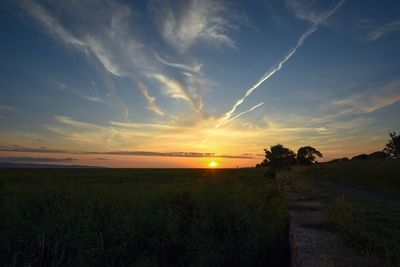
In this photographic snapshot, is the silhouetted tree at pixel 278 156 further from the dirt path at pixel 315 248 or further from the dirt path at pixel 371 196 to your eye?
the dirt path at pixel 315 248

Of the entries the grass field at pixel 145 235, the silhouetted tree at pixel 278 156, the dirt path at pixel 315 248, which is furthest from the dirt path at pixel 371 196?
the silhouetted tree at pixel 278 156

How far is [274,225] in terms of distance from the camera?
602 cm

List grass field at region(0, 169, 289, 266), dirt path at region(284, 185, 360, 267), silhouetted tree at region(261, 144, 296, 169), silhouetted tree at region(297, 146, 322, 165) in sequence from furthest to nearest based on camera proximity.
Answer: silhouetted tree at region(297, 146, 322, 165) < silhouetted tree at region(261, 144, 296, 169) < grass field at region(0, 169, 289, 266) < dirt path at region(284, 185, 360, 267)

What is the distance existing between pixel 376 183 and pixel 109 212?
1580 centimetres

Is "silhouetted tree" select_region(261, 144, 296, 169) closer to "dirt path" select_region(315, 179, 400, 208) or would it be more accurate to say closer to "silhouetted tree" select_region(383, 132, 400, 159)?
"silhouetted tree" select_region(383, 132, 400, 159)

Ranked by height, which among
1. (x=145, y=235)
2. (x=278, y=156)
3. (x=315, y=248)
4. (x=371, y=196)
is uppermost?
(x=278, y=156)

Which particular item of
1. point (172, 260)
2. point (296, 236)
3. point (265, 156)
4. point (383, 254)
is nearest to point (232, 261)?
point (172, 260)

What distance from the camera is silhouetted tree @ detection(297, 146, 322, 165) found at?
85.6m

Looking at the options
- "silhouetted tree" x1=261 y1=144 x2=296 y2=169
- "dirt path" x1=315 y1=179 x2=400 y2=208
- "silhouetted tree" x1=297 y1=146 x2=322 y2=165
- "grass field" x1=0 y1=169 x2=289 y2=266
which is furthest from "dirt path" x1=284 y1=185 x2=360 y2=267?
"silhouetted tree" x1=297 y1=146 x2=322 y2=165

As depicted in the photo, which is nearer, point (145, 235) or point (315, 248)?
point (315, 248)

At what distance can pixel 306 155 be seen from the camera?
86062 millimetres

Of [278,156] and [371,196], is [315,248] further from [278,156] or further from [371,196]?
[278,156]

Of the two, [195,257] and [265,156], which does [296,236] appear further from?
[265,156]

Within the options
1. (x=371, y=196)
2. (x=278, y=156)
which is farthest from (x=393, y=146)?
(x=371, y=196)
